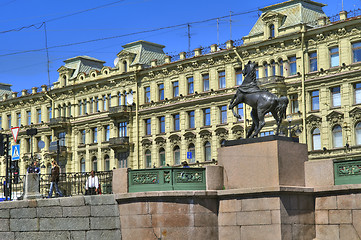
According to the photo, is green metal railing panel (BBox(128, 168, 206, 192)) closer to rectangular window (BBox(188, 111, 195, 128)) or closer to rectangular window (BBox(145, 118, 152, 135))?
rectangular window (BBox(188, 111, 195, 128))

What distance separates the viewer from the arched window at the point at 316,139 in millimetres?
48219

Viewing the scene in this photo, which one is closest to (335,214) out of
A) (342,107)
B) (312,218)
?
(312,218)

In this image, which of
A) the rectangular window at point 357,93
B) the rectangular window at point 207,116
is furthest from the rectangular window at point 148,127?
the rectangular window at point 357,93

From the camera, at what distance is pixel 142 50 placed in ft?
204

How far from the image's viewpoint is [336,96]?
48094mm

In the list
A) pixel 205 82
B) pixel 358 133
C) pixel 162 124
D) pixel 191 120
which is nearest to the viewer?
pixel 358 133

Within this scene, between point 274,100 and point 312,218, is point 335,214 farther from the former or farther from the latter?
point 274,100

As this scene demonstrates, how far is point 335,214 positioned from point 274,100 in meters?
3.65

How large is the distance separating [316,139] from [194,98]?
37.6 ft

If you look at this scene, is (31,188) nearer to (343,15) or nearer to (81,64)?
(343,15)

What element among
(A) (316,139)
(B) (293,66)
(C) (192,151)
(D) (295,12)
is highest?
(D) (295,12)

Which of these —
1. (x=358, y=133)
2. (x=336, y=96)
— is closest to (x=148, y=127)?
(x=336, y=96)

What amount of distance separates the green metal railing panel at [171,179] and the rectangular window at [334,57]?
2942cm

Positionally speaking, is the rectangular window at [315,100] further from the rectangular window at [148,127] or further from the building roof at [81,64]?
the building roof at [81,64]
